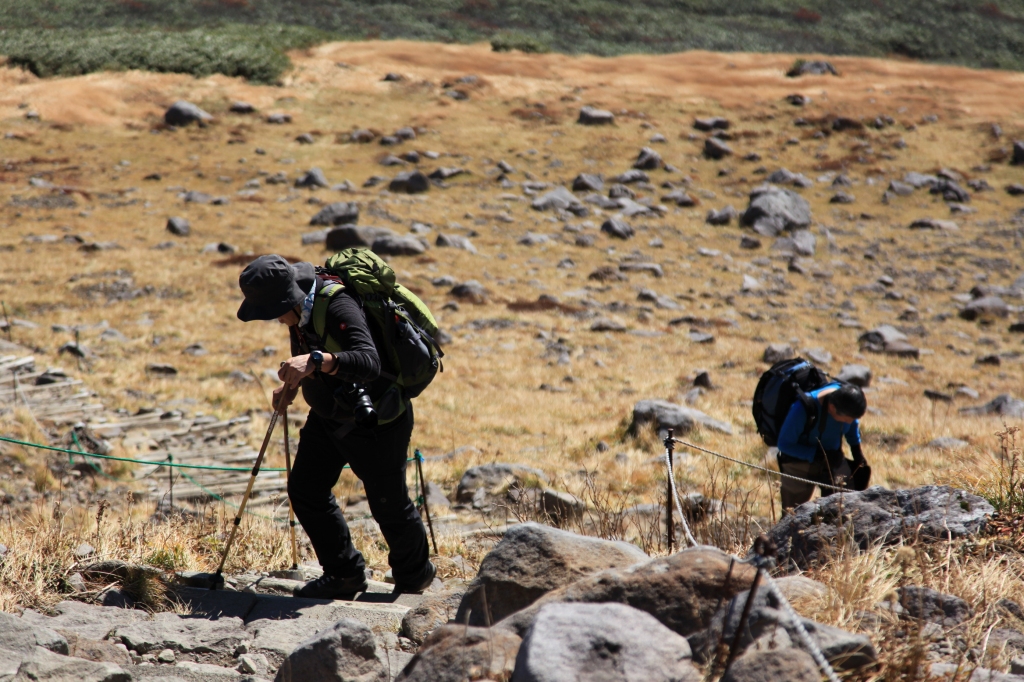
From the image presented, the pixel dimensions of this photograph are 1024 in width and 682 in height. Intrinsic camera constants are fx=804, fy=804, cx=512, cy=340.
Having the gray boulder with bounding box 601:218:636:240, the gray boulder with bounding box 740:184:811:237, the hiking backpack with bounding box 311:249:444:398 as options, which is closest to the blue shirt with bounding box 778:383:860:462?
the hiking backpack with bounding box 311:249:444:398

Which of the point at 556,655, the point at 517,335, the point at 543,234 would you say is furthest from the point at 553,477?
the point at 543,234

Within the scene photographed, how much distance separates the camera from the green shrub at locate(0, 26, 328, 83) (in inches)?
1373

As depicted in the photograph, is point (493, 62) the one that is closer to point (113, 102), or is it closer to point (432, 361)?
point (113, 102)

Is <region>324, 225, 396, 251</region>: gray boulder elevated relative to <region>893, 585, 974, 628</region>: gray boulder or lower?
lower

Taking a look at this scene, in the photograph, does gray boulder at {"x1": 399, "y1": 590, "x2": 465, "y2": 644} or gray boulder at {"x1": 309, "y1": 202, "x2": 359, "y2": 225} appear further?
gray boulder at {"x1": 309, "y1": 202, "x2": 359, "y2": 225}

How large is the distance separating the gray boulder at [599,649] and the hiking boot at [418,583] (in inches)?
81.0

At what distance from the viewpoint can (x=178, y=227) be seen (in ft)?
64.5

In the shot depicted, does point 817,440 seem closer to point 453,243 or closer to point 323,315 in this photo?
point 323,315

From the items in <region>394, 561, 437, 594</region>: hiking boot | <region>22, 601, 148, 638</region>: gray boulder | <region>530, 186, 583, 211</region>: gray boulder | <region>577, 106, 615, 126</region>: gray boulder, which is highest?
<region>577, 106, 615, 126</region>: gray boulder

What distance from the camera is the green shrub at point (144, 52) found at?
34875 mm

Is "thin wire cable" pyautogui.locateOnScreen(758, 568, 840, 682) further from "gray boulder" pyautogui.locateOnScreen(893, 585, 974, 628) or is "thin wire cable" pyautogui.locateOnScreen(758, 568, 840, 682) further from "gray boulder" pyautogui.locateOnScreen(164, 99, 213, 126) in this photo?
"gray boulder" pyautogui.locateOnScreen(164, 99, 213, 126)

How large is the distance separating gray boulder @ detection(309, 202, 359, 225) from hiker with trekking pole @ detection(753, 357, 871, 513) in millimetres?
16351

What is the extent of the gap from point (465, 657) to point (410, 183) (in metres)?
23.2

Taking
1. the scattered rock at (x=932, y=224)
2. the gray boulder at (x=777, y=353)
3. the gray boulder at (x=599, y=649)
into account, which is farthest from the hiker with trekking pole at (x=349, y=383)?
the scattered rock at (x=932, y=224)
